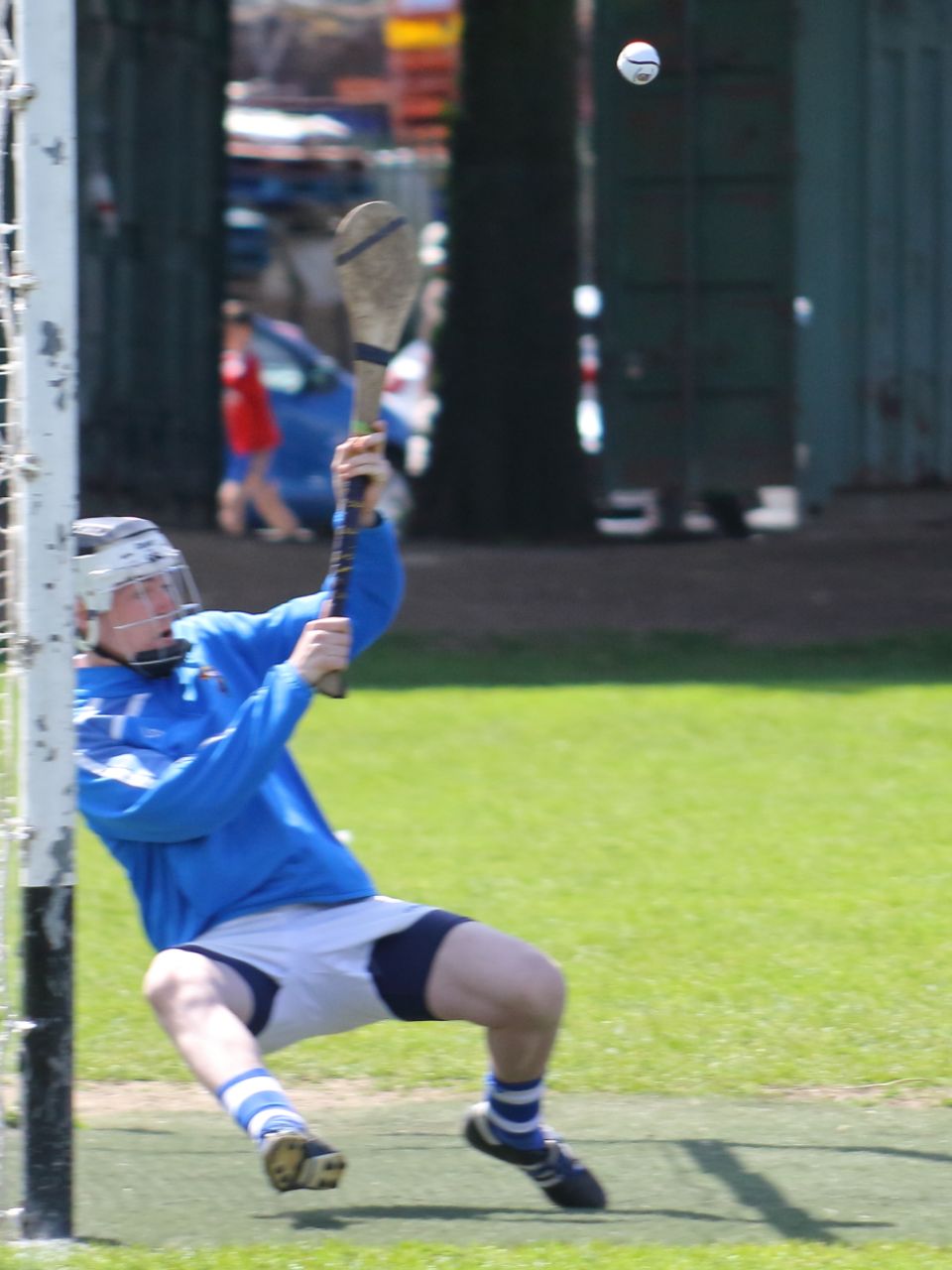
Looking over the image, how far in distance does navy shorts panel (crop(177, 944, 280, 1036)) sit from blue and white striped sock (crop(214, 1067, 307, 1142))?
0.62 feet

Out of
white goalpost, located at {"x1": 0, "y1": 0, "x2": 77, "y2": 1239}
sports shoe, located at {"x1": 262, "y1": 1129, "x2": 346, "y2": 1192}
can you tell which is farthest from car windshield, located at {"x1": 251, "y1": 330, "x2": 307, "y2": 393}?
sports shoe, located at {"x1": 262, "y1": 1129, "x2": 346, "y2": 1192}

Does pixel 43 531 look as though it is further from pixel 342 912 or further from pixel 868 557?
pixel 868 557

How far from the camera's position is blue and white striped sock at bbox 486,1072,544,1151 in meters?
4.30

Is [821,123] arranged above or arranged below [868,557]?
above

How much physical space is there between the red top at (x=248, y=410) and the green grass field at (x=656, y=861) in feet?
13.1

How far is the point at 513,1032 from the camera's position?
421 cm

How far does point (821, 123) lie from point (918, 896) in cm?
1000

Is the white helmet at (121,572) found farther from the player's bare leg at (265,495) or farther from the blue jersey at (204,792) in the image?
the player's bare leg at (265,495)

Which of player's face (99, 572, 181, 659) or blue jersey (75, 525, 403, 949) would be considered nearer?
blue jersey (75, 525, 403, 949)

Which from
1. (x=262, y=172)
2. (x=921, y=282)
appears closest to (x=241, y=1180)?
(x=921, y=282)

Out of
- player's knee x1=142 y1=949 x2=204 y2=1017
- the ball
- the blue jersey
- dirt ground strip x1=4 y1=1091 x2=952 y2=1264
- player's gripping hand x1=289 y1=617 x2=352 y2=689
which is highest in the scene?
the ball

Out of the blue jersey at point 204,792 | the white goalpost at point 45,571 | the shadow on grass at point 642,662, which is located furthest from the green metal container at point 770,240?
the white goalpost at point 45,571

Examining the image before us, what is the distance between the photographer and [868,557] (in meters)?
14.6

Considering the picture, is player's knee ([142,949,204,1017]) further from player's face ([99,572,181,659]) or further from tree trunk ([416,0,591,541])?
tree trunk ([416,0,591,541])
